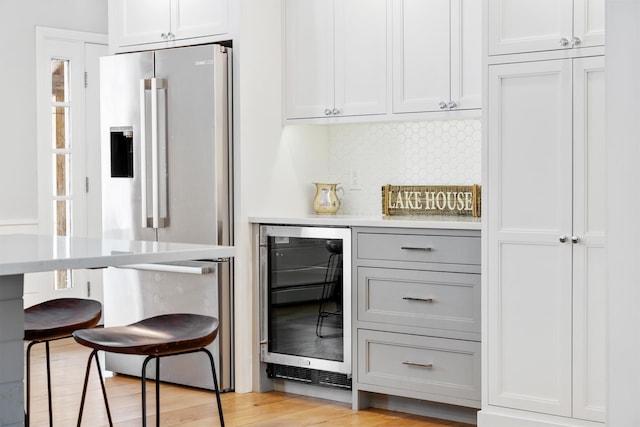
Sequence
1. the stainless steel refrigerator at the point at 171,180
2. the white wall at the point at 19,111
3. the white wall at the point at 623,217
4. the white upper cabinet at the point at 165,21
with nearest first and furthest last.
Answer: the white wall at the point at 623,217 < the stainless steel refrigerator at the point at 171,180 < the white upper cabinet at the point at 165,21 < the white wall at the point at 19,111

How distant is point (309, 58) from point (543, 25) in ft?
Result: 4.75

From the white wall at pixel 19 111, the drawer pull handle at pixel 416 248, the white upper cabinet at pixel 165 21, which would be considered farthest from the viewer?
the white wall at pixel 19 111

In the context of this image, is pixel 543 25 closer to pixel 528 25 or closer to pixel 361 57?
pixel 528 25

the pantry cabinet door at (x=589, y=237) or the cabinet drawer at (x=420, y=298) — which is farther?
the cabinet drawer at (x=420, y=298)

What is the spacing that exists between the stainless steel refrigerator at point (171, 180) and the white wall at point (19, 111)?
1391 mm

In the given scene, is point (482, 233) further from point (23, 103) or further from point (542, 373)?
point (23, 103)

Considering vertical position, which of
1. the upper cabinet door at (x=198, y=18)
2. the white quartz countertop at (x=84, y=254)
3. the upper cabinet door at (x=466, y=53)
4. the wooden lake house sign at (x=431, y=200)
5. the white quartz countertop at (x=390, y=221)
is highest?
the upper cabinet door at (x=198, y=18)

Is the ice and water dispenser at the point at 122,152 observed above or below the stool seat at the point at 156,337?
above

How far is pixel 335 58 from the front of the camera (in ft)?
14.6

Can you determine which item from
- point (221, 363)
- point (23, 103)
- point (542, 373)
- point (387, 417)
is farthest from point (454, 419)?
point (23, 103)

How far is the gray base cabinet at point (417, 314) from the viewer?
12.4 feet

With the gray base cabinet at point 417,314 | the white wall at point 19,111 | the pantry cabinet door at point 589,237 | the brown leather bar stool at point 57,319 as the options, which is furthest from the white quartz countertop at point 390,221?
the white wall at point 19,111

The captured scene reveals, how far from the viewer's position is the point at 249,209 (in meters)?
4.49

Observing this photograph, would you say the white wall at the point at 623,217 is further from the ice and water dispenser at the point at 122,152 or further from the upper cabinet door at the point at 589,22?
the ice and water dispenser at the point at 122,152
